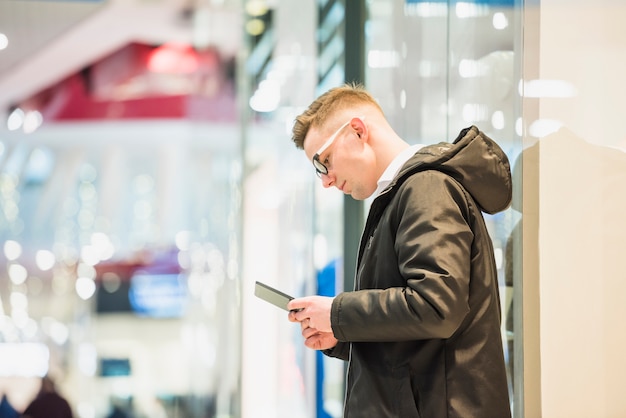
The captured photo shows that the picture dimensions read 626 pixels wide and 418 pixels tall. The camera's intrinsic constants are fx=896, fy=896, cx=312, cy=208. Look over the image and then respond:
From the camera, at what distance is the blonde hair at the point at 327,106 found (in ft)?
6.49

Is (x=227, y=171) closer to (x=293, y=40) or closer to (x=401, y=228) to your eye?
(x=293, y=40)

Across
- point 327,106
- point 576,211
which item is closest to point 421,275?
point 327,106

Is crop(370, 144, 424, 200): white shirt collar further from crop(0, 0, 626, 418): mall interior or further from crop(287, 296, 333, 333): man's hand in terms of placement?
crop(0, 0, 626, 418): mall interior

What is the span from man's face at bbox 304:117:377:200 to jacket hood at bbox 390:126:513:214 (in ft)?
0.64

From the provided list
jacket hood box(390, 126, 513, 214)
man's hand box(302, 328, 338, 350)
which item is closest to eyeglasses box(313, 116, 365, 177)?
jacket hood box(390, 126, 513, 214)

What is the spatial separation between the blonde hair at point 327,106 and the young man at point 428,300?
22 cm

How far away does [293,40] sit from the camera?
4.61 meters

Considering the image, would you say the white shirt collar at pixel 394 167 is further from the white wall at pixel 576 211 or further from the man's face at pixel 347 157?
the white wall at pixel 576 211

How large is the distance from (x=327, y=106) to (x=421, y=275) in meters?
0.56

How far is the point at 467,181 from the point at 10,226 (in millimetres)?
5029

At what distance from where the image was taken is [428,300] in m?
1.56

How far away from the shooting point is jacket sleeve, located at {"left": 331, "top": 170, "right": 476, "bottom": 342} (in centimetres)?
157

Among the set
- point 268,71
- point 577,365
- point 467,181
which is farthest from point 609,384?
point 268,71

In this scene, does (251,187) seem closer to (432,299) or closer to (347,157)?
(347,157)
